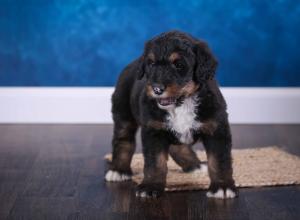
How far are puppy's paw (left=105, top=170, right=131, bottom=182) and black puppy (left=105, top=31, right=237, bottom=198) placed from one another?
0.32m

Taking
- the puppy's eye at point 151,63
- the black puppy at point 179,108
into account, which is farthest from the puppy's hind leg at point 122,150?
the puppy's eye at point 151,63

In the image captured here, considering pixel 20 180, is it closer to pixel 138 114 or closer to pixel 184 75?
pixel 138 114

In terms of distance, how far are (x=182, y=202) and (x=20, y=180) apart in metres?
0.91

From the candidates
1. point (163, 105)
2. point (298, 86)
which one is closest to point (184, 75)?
point (163, 105)

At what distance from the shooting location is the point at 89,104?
17.4ft

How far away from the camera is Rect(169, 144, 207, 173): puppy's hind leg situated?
4023mm

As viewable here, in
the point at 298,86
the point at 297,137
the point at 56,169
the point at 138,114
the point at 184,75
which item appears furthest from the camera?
the point at 298,86

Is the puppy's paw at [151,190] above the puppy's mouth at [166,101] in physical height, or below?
below

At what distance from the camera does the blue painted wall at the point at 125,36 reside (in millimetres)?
5125

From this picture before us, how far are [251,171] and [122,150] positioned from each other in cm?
70

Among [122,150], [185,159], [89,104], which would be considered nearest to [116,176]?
[122,150]

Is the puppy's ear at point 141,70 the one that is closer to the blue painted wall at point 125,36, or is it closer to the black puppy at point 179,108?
the black puppy at point 179,108

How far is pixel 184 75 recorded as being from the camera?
3354 mm

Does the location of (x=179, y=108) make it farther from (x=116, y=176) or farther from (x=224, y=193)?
(x=116, y=176)
